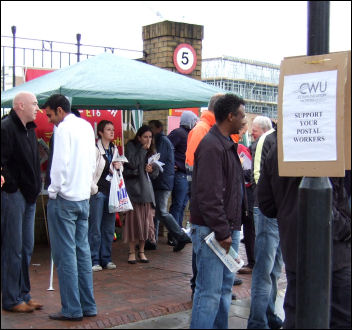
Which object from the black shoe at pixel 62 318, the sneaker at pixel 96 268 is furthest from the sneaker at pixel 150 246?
the black shoe at pixel 62 318

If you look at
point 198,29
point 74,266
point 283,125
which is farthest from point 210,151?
point 198,29

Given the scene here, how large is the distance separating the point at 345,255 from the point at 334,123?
0.96 metres

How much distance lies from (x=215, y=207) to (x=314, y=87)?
1.05 metres

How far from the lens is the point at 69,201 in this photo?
4.74 metres

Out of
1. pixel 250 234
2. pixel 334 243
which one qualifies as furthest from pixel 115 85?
pixel 334 243

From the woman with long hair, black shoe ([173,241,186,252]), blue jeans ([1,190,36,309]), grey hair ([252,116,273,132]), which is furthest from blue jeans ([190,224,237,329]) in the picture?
black shoe ([173,241,186,252])

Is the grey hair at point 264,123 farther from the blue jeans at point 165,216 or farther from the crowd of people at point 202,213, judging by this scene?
the blue jeans at point 165,216

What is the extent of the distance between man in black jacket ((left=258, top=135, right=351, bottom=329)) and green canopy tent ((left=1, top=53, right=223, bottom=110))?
3088 mm

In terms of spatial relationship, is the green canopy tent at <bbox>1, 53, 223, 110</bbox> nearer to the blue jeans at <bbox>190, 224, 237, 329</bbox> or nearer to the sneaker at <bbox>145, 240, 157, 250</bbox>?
the sneaker at <bbox>145, 240, 157, 250</bbox>

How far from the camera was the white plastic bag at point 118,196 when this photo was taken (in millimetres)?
6910

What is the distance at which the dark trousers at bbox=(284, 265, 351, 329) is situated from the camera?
12.8 feet

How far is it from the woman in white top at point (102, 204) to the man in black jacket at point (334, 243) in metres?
3.31

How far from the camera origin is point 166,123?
31.1 feet

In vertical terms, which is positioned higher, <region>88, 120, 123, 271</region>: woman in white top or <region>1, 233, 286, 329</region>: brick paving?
<region>88, 120, 123, 271</region>: woman in white top
